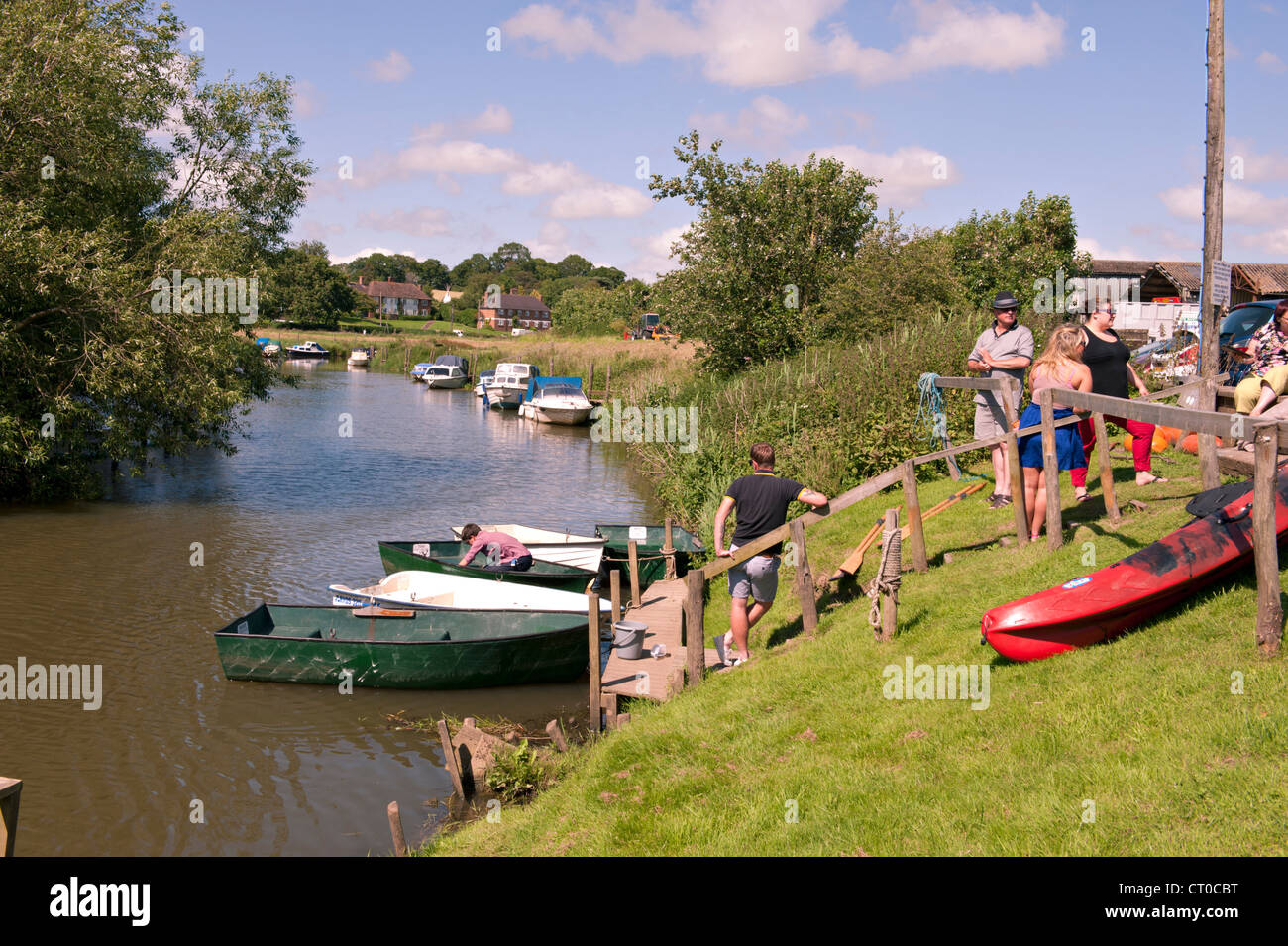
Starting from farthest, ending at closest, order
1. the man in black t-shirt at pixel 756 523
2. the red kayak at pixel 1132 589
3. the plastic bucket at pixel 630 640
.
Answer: the plastic bucket at pixel 630 640 → the man in black t-shirt at pixel 756 523 → the red kayak at pixel 1132 589

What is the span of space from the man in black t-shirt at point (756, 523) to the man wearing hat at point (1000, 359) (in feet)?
10.0

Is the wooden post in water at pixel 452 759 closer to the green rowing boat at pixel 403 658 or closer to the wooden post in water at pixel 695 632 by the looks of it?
the wooden post in water at pixel 695 632

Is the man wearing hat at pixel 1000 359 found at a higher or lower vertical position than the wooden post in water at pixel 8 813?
higher

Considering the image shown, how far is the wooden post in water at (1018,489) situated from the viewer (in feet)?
31.8

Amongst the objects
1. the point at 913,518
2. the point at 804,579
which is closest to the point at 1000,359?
the point at 913,518

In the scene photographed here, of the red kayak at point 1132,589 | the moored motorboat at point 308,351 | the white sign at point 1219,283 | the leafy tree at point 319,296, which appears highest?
the leafy tree at point 319,296

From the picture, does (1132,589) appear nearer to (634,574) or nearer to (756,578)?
(756,578)

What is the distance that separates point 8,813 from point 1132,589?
6.70 meters

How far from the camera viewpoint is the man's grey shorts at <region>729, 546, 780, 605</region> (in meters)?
9.60

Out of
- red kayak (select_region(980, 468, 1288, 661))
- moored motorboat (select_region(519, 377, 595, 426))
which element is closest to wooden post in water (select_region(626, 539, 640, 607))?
red kayak (select_region(980, 468, 1288, 661))

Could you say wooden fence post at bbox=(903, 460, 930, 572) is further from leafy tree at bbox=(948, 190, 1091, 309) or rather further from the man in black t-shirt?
leafy tree at bbox=(948, 190, 1091, 309)
